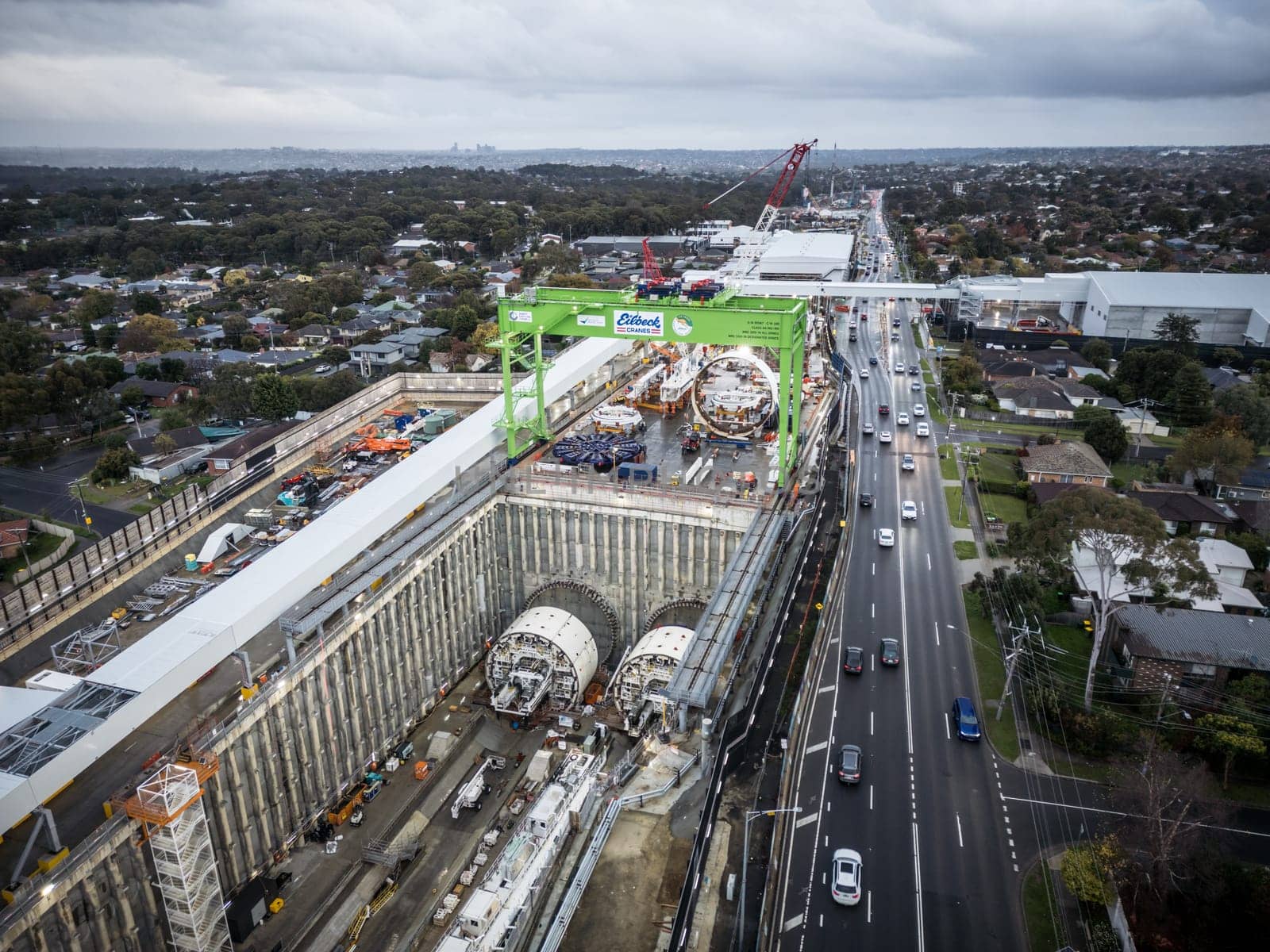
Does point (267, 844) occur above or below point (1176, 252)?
below

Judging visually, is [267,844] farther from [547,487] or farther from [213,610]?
[547,487]

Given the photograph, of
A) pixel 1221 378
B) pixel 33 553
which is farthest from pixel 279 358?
pixel 1221 378

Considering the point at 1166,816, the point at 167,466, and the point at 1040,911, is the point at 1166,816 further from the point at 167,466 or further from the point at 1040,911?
the point at 167,466

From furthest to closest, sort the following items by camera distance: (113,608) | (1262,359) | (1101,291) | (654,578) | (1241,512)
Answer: (1101,291) → (1262,359) → (1241,512) → (654,578) → (113,608)

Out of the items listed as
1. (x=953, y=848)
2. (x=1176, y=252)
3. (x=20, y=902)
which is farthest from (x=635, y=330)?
(x=1176, y=252)

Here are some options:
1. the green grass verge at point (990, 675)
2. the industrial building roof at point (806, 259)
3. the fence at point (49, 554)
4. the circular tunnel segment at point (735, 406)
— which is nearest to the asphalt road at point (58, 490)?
the fence at point (49, 554)

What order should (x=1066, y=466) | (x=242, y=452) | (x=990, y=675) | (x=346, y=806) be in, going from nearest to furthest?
(x=346, y=806), (x=990, y=675), (x=1066, y=466), (x=242, y=452)
